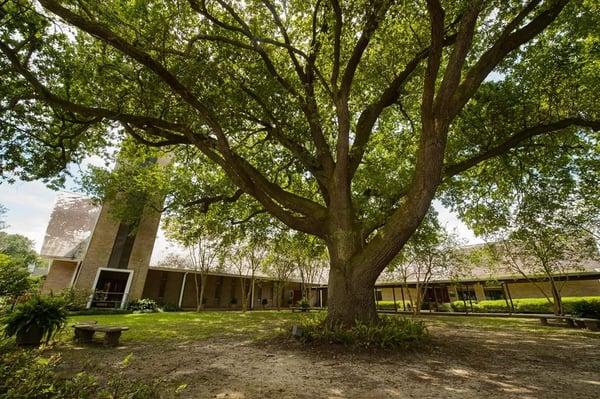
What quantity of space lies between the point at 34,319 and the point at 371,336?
7.98 m

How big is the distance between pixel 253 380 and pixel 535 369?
523 centimetres

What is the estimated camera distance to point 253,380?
15.4ft

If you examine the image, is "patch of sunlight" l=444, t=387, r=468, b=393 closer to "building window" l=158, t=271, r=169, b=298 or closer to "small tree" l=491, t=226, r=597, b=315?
"small tree" l=491, t=226, r=597, b=315

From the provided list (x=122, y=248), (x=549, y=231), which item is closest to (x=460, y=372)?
(x=549, y=231)

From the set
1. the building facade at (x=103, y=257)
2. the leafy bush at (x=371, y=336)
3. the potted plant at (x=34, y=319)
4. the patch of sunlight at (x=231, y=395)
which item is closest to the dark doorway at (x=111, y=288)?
the building facade at (x=103, y=257)

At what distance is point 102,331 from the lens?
7.34 m

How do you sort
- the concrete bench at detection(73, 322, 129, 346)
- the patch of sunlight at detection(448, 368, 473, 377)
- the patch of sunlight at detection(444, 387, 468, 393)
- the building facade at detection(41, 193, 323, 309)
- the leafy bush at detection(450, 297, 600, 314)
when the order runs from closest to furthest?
1. the patch of sunlight at detection(444, 387, 468, 393)
2. the patch of sunlight at detection(448, 368, 473, 377)
3. the concrete bench at detection(73, 322, 129, 346)
4. the building facade at detection(41, 193, 323, 309)
5. the leafy bush at detection(450, 297, 600, 314)

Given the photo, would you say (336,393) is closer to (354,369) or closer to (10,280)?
(354,369)

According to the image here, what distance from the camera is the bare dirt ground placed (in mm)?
4195

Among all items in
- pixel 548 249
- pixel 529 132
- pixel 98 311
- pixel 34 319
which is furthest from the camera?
pixel 98 311

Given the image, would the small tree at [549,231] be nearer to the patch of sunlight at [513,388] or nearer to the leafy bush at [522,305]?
the leafy bush at [522,305]

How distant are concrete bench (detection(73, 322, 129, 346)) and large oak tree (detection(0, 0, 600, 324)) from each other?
4879 millimetres

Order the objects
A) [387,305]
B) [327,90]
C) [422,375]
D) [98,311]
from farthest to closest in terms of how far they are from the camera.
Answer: [387,305]
[98,311]
[327,90]
[422,375]

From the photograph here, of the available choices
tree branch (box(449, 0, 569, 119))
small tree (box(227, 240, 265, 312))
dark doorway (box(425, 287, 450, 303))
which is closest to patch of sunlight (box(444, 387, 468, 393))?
tree branch (box(449, 0, 569, 119))
